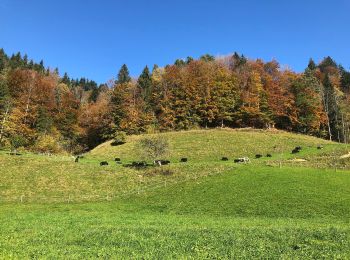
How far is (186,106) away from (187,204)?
70037mm

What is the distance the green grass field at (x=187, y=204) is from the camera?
60.9ft

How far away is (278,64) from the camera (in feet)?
405

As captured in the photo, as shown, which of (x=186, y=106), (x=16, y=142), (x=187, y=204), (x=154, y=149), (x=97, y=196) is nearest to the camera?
(x=187, y=204)

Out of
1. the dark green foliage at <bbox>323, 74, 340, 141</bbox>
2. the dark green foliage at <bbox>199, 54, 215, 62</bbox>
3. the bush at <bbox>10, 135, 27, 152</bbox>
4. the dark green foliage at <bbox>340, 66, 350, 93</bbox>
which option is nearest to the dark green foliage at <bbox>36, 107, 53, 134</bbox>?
the bush at <bbox>10, 135, 27, 152</bbox>

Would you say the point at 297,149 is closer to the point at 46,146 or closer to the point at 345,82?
the point at 46,146

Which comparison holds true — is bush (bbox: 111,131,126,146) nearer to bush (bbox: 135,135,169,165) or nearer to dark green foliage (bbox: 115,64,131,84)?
bush (bbox: 135,135,169,165)

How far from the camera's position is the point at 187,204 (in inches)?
1719

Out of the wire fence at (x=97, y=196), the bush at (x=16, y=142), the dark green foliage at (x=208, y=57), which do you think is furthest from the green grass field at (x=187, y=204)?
the dark green foliage at (x=208, y=57)

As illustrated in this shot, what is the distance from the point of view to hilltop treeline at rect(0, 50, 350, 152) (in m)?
107

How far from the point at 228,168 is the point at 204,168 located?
14.0 feet

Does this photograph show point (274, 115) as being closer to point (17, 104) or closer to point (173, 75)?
point (173, 75)

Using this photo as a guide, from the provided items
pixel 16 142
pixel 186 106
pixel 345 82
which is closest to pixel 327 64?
pixel 345 82

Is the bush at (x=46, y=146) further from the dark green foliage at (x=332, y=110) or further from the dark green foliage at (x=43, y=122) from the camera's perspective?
the dark green foliage at (x=332, y=110)

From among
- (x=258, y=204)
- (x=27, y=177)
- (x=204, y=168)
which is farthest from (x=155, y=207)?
(x=27, y=177)
